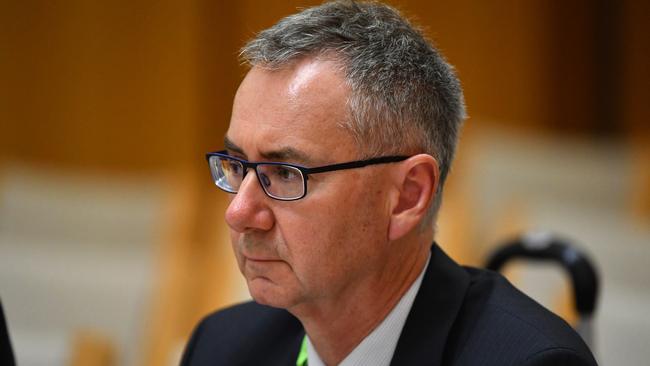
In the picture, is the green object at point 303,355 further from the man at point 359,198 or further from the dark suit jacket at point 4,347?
the dark suit jacket at point 4,347

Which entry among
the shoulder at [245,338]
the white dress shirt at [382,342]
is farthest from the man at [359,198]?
the shoulder at [245,338]

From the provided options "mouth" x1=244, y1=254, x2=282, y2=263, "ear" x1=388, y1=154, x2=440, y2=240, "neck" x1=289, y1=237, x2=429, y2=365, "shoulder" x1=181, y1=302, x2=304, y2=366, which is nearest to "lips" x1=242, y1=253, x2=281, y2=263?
"mouth" x1=244, y1=254, x2=282, y2=263

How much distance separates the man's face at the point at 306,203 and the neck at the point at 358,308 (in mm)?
39

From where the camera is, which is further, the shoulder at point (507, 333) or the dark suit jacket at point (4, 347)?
the dark suit jacket at point (4, 347)

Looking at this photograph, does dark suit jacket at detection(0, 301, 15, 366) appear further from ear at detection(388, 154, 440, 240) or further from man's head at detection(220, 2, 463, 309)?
ear at detection(388, 154, 440, 240)

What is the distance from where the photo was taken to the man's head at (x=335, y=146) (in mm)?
1668

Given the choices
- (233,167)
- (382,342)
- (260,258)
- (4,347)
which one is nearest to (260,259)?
(260,258)

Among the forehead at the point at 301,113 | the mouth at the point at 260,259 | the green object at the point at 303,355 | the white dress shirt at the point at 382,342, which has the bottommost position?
the green object at the point at 303,355

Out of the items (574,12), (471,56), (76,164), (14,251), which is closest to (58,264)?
(14,251)

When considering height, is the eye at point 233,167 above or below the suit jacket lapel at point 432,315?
above

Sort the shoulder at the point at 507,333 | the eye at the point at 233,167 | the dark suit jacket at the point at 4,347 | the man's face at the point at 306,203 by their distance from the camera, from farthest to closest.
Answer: the dark suit jacket at the point at 4,347 < the eye at the point at 233,167 < the man's face at the point at 306,203 < the shoulder at the point at 507,333

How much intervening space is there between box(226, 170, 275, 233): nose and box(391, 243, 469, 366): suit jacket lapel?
14.0 inches

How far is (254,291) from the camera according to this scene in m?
1.73

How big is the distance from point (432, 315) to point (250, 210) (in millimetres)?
426
